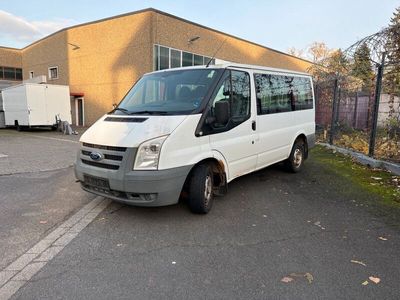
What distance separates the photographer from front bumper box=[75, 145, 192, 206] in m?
4.04

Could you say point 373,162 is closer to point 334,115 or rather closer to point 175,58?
point 334,115

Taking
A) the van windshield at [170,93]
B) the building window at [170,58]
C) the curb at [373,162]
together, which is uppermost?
the building window at [170,58]

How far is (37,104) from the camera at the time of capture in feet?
61.6

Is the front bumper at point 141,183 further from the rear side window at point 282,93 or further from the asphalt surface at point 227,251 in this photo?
the rear side window at point 282,93

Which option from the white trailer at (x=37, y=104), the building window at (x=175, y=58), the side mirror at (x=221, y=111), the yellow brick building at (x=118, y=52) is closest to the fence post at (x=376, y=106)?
the side mirror at (x=221, y=111)

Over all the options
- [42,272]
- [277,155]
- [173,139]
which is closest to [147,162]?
[173,139]

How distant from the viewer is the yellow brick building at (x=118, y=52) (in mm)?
20641

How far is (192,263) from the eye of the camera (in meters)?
3.32

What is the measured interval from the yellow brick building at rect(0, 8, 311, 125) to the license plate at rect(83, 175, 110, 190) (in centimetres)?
1690

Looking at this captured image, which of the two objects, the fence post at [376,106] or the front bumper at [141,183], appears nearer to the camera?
the front bumper at [141,183]

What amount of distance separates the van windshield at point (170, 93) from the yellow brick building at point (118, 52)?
15642 millimetres

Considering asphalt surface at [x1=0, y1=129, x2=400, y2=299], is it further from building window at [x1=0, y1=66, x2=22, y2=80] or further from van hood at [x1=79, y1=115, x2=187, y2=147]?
building window at [x1=0, y1=66, x2=22, y2=80]

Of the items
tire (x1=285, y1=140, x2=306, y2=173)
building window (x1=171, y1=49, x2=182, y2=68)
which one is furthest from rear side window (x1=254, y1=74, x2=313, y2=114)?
building window (x1=171, y1=49, x2=182, y2=68)

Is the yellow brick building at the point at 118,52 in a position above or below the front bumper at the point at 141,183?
above
